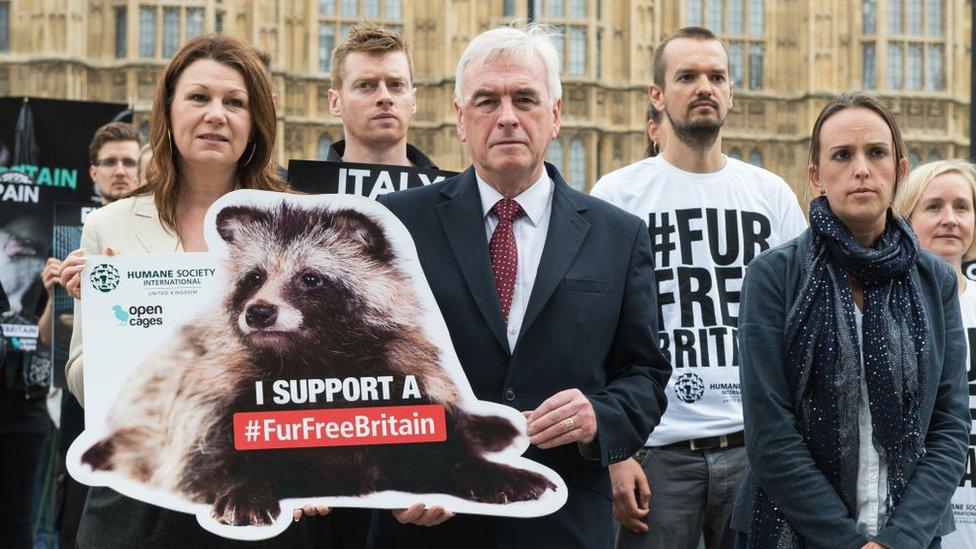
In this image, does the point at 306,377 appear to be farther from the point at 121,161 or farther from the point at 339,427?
the point at 121,161

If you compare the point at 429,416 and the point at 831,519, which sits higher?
the point at 429,416

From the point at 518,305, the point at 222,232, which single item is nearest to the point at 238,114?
the point at 222,232

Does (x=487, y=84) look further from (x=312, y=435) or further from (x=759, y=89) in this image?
(x=759, y=89)

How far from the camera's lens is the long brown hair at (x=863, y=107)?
9.22 feet

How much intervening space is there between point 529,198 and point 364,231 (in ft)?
1.20

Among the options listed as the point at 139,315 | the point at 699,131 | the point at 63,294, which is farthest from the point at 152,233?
the point at 63,294

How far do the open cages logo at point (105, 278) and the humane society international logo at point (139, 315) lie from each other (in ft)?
0.13

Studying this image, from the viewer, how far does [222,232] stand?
8.16 feet

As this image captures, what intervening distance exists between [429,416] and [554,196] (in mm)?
562

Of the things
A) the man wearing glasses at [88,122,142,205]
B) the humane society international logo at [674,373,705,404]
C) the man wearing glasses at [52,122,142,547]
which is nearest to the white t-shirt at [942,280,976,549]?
the humane society international logo at [674,373,705,404]

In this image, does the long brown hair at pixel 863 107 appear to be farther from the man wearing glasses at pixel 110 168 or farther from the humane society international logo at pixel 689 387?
the man wearing glasses at pixel 110 168

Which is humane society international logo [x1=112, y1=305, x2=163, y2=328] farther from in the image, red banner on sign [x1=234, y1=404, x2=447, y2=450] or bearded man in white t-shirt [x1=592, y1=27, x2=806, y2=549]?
bearded man in white t-shirt [x1=592, y1=27, x2=806, y2=549]

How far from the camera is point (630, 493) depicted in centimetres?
331

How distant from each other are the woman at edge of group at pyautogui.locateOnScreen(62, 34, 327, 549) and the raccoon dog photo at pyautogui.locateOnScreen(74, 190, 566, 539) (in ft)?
0.72
